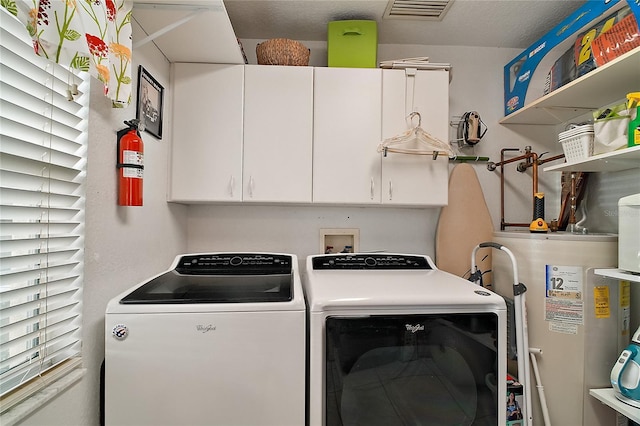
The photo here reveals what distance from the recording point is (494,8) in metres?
1.82

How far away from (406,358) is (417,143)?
1.16 m

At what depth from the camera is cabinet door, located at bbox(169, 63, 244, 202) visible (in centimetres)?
176

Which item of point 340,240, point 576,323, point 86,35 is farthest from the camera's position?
point 340,240

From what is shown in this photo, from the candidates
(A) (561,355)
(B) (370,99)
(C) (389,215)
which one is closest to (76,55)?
(B) (370,99)

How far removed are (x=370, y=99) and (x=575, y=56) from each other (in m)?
1.07

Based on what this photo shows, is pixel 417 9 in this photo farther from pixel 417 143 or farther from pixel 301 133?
pixel 301 133

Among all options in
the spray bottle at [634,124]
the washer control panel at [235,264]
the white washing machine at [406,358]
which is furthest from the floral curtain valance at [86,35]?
the spray bottle at [634,124]

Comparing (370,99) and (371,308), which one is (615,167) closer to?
(370,99)

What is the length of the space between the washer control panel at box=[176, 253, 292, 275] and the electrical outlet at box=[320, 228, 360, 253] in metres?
0.40

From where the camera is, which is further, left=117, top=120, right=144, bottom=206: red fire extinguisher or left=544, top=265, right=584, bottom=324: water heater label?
left=544, top=265, right=584, bottom=324: water heater label

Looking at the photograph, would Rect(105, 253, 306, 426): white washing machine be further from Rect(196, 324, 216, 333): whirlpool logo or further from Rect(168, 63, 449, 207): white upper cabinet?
Rect(168, 63, 449, 207): white upper cabinet

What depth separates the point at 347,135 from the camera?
180cm

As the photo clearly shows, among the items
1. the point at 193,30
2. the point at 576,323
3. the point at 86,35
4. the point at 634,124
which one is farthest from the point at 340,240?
the point at 86,35

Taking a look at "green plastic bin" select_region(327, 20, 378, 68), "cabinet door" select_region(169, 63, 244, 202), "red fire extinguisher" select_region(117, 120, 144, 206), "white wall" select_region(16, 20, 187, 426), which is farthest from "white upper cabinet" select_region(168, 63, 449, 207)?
"red fire extinguisher" select_region(117, 120, 144, 206)
